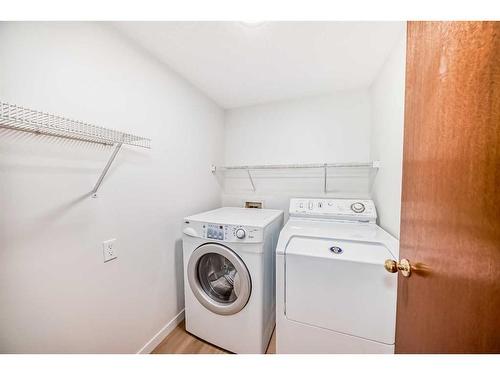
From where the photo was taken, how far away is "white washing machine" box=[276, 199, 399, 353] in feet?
3.48

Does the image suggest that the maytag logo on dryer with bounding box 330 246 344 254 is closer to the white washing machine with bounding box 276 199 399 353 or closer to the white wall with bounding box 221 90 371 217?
the white washing machine with bounding box 276 199 399 353

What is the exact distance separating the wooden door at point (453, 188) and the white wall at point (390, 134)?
0.75 metres

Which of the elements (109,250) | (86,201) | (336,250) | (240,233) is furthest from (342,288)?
(86,201)

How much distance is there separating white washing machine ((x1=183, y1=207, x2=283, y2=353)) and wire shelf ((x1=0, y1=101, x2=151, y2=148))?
86cm

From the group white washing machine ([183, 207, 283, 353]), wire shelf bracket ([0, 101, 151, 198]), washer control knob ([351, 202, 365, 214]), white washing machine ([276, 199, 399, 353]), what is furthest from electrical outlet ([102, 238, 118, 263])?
washer control knob ([351, 202, 365, 214])

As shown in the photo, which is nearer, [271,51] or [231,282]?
[271,51]

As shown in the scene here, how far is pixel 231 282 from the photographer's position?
64.5 inches

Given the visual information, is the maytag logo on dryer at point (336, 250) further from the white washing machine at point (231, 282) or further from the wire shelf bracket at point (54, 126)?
the wire shelf bracket at point (54, 126)

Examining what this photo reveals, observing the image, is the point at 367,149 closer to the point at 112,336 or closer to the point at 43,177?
the point at 43,177

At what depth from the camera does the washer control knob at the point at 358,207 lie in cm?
169

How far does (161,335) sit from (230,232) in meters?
1.10

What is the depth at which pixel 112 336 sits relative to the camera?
47.3 inches

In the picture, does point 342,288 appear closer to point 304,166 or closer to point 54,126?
point 304,166

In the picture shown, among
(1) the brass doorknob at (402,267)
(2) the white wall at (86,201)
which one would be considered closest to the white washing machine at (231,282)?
(2) the white wall at (86,201)
